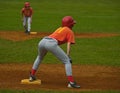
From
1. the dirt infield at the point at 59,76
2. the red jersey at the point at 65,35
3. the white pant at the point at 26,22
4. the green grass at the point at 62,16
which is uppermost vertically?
the red jersey at the point at 65,35

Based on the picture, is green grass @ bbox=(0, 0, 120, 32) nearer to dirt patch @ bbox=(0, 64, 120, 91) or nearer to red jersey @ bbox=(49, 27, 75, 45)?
dirt patch @ bbox=(0, 64, 120, 91)

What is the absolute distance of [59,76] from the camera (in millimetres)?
12805

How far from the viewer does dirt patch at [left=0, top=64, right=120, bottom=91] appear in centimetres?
1113

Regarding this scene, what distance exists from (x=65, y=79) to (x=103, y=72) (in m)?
1.80

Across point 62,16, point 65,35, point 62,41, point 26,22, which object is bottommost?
point 62,16

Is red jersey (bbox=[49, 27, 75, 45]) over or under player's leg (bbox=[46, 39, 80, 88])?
over

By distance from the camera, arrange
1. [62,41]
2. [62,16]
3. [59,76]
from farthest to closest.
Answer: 1. [62,16]
2. [59,76]
3. [62,41]

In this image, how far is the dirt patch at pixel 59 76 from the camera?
11.1m

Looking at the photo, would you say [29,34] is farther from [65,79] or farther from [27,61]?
[65,79]

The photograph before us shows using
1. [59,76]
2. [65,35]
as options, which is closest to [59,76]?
[59,76]

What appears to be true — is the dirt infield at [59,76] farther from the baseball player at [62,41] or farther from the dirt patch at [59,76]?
the baseball player at [62,41]

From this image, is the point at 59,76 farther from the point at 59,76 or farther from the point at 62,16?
the point at 62,16

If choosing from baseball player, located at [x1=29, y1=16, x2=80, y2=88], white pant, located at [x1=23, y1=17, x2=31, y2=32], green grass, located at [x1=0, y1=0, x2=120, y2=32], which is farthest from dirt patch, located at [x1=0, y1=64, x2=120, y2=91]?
green grass, located at [x1=0, y1=0, x2=120, y2=32]

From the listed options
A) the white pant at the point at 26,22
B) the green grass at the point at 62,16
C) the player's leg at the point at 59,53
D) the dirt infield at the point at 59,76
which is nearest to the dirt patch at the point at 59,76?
the dirt infield at the point at 59,76
